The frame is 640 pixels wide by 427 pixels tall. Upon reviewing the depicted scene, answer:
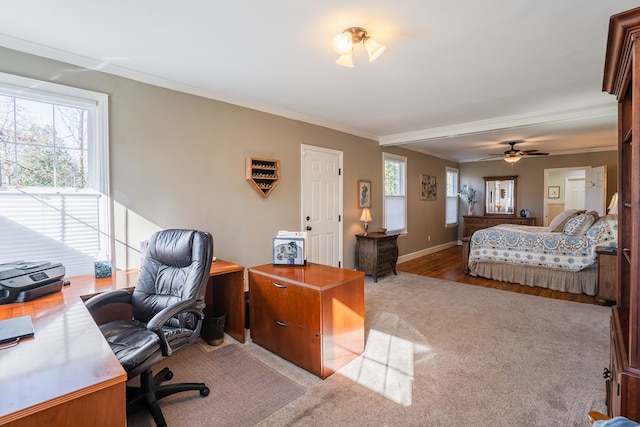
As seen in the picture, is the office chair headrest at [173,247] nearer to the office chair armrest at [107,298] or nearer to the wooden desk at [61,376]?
the office chair armrest at [107,298]

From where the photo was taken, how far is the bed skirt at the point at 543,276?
419cm

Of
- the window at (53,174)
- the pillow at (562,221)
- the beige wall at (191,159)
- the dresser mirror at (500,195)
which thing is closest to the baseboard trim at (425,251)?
the dresser mirror at (500,195)

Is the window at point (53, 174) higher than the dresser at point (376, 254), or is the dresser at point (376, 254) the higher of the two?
the window at point (53, 174)

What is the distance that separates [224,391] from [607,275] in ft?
14.9

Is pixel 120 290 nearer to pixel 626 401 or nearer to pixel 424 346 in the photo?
pixel 424 346

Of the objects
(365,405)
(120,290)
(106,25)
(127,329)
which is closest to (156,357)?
(127,329)

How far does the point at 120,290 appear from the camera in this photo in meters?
2.08

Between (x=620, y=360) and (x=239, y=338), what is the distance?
8.47ft

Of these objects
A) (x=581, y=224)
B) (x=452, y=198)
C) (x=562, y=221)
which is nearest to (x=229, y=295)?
(x=581, y=224)

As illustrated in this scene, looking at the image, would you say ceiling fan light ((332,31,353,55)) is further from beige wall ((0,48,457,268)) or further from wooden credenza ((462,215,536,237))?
wooden credenza ((462,215,536,237))

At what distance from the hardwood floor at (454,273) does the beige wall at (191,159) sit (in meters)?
2.73

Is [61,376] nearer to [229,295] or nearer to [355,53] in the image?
[229,295]

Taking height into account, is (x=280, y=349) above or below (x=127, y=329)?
below

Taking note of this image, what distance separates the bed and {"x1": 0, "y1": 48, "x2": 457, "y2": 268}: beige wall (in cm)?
304
